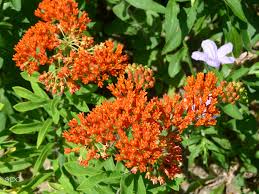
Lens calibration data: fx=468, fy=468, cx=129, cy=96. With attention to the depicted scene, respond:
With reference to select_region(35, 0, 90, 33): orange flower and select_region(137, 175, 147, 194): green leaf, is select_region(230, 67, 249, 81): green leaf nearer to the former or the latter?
select_region(137, 175, 147, 194): green leaf

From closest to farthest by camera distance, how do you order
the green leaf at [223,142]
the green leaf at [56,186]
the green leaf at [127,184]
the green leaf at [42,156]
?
the green leaf at [127,184] < the green leaf at [42,156] < the green leaf at [56,186] < the green leaf at [223,142]

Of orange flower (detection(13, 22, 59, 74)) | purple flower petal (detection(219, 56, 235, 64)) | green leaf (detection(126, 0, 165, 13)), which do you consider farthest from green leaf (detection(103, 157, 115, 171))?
green leaf (detection(126, 0, 165, 13))

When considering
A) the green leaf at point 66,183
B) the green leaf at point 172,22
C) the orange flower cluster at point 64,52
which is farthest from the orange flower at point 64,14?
the green leaf at point 66,183

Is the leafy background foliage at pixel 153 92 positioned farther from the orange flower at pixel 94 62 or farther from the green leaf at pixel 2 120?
the orange flower at pixel 94 62

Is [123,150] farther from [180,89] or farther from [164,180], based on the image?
[180,89]

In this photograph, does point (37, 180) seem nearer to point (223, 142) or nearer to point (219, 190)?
point (223, 142)

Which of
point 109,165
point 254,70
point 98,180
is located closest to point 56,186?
point 109,165
